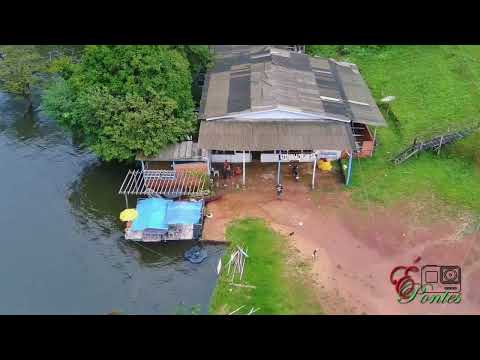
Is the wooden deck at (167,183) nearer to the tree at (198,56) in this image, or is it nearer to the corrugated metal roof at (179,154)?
the corrugated metal roof at (179,154)

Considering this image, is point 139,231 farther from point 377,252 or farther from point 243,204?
point 377,252

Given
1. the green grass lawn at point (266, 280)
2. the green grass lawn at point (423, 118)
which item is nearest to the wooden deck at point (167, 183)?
the green grass lawn at point (266, 280)

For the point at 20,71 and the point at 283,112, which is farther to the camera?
the point at 20,71

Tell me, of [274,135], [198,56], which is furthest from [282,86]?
[198,56]

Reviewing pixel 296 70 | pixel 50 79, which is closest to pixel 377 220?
pixel 296 70

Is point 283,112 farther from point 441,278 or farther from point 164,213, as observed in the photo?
point 441,278

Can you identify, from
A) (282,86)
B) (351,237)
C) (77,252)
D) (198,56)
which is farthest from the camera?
(198,56)
